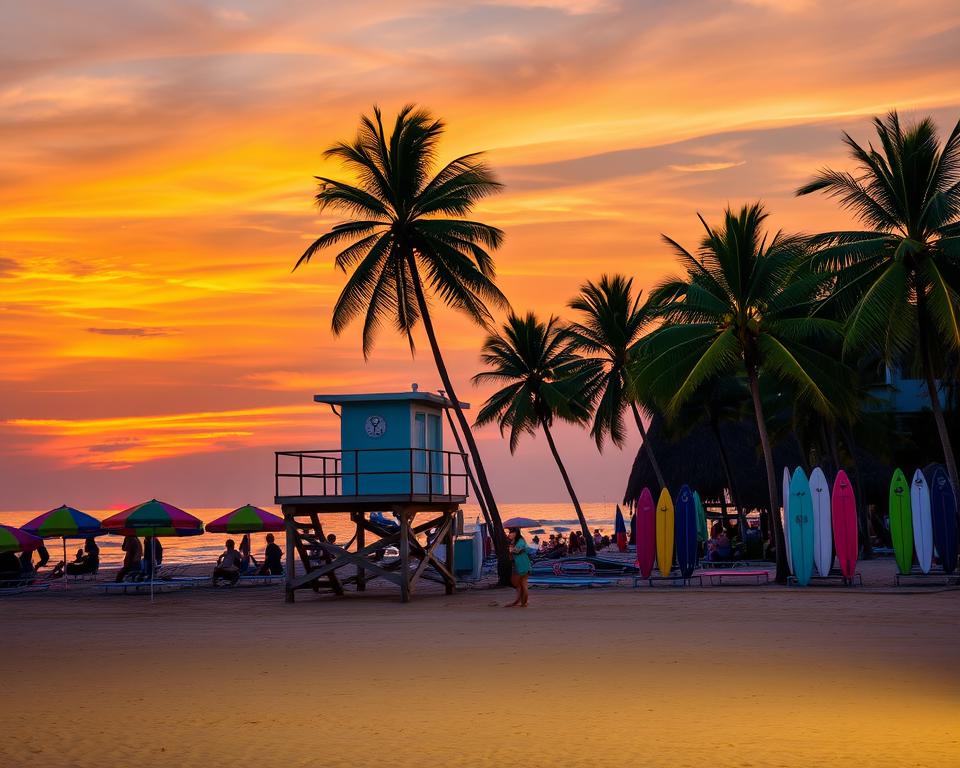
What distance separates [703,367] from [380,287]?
8.41 metres

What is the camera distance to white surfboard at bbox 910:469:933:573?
26750 millimetres

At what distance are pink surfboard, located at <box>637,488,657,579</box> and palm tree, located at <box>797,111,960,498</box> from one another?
701 cm

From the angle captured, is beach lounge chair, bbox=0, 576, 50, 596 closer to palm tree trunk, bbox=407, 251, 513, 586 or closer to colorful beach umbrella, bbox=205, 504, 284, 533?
colorful beach umbrella, bbox=205, 504, 284, 533

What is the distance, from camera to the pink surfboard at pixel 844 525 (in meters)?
26.2

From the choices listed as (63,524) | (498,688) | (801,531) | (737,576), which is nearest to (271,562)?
(63,524)

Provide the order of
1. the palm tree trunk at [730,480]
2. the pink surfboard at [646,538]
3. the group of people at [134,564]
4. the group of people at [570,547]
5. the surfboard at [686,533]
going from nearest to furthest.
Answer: the surfboard at [686,533] < the pink surfboard at [646,538] < the group of people at [134,564] < the palm tree trunk at [730,480] < the group of people at [570,547]

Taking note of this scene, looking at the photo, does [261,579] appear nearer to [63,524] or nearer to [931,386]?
[63,524]

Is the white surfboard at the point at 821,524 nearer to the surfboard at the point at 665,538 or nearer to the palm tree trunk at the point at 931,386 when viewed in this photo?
the palm tree trunk at the point at 931,386

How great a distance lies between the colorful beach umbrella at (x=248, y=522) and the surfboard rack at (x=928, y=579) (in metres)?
15.6

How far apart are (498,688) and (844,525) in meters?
17.2

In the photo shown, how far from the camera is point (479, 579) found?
3198 centimetres

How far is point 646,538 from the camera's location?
29.4 metres

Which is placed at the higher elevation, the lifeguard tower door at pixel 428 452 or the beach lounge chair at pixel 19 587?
the lifeguard tower door at pixel 428 452

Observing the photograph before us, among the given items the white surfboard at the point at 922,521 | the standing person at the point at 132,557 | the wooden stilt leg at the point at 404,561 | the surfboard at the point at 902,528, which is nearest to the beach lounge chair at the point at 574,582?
the wooden stilt leg at the point at 404,561
